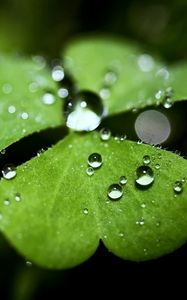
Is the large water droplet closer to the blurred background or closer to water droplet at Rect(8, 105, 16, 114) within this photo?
water droplet at Rect(8, 105, 16, 114)

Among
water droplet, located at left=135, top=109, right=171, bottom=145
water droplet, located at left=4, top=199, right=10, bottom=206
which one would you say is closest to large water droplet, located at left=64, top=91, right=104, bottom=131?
water droplet, located at left=135, top=109, right=171, bottom=145

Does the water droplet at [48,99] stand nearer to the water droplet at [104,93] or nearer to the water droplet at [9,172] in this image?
the water droplet at [104,93]

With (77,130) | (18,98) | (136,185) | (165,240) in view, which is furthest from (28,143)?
(165,240)

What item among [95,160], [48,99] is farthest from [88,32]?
[95,160]

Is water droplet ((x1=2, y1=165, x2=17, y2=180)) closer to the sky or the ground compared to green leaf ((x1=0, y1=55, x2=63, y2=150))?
closer to the ground

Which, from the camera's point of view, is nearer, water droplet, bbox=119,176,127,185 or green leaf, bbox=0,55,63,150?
water droplet, bbox=119,176,127,185

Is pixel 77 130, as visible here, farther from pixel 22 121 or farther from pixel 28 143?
pixel 28 143
